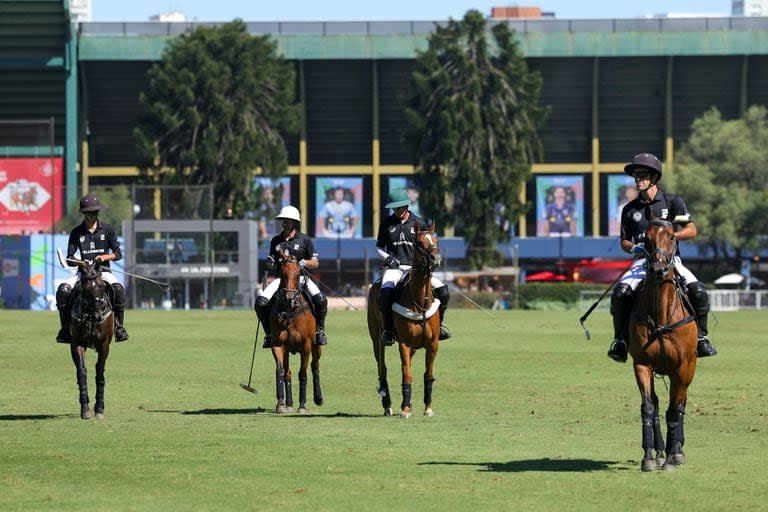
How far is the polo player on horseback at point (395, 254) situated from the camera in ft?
78.0

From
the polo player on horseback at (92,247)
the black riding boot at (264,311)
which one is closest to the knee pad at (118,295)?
the polo player on horseback at (92,247)

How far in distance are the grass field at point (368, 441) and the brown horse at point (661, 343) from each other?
1.03ft

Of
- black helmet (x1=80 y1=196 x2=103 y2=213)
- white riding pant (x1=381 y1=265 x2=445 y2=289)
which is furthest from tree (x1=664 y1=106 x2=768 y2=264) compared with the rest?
black helmet (x1=80 y1=196 x2=103 y2=213)

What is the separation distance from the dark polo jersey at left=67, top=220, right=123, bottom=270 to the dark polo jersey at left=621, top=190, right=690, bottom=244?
8.00 metres

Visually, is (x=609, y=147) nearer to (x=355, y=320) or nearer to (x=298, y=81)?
(x=298, y=81)

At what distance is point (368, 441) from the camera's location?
66.5 ft

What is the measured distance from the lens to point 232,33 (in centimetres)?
11500

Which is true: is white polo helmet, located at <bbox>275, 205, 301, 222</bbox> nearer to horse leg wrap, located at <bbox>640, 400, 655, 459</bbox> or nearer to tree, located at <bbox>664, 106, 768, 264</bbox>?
horse leg wrap, located at <bbox>640, 400, 655, 459</bbox>

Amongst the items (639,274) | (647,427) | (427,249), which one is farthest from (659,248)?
(427,249)

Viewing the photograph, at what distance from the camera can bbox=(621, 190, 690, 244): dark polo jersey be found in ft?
58.6

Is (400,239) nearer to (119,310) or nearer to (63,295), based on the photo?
(119,310)

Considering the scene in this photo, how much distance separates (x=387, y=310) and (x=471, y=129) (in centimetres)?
8513

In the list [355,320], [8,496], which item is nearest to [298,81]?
[355,320]

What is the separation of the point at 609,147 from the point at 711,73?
956 cm
